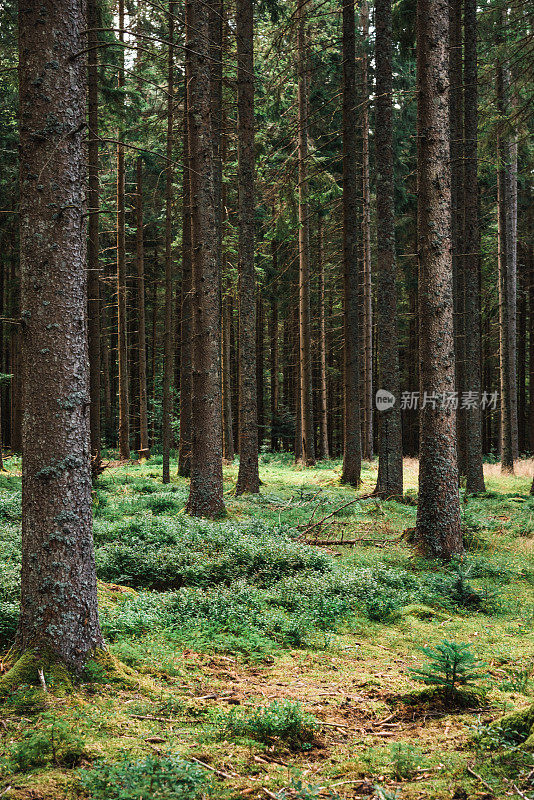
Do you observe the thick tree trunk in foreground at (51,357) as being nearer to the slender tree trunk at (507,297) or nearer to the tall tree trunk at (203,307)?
the tall tree trunk at (203,307)

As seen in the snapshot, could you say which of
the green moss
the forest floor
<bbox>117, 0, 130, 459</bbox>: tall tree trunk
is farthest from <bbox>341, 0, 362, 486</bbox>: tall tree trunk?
the green moss

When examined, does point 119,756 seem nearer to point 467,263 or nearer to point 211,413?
point 211,413

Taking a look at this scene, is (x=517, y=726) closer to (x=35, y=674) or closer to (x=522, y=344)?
(x=35, y=674)

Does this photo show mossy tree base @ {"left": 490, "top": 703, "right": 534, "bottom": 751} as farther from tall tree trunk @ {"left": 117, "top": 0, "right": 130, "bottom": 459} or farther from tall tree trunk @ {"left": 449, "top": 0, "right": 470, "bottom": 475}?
tall tree trunk @ {"left": 117, "top": 0, "right": 130, "bottom": 459}

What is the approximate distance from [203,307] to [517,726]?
805 centimetres

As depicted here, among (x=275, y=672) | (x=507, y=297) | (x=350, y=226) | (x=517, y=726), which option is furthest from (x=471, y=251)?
(x=517, y=726)

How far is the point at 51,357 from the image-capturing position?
4250 mm

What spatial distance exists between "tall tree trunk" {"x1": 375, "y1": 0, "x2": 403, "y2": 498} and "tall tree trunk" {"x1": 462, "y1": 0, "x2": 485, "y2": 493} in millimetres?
2003

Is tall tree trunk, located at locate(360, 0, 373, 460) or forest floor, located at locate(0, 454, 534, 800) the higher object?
tall tree trunk, located at locate(360, 0, 373, 460)

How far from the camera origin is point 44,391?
13.9 feet

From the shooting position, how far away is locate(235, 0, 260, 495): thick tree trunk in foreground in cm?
1321

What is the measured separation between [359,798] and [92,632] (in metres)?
2.29

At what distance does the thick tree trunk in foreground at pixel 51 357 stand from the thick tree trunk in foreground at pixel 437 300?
557 centimetres

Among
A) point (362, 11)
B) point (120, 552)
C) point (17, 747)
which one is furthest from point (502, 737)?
point (362, 11)
